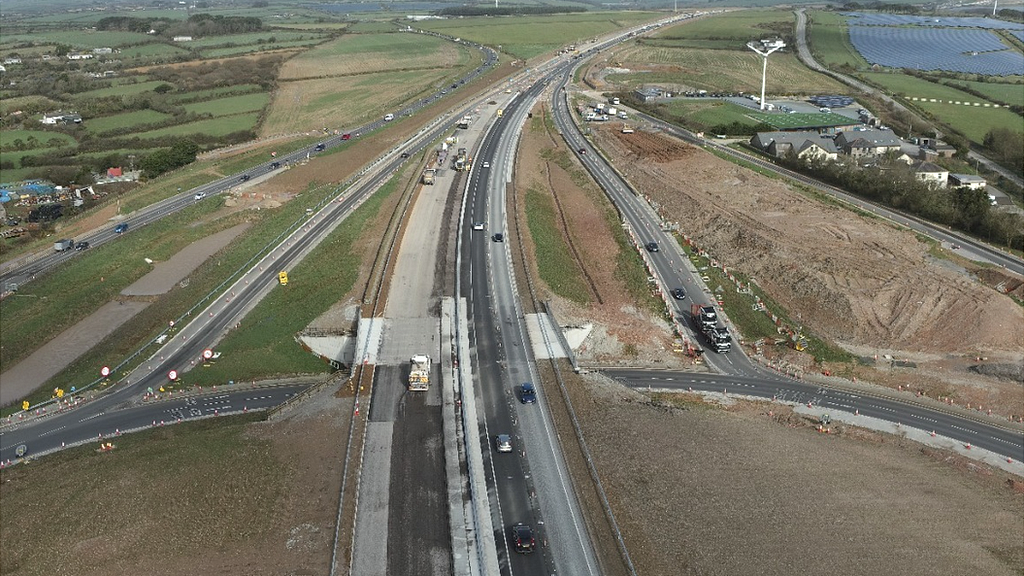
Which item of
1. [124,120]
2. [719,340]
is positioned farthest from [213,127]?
[719,340]

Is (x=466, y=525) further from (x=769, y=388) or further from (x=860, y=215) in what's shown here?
(x=860, y=215)

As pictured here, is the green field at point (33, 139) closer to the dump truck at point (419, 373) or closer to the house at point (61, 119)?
the house at point (61, 119)

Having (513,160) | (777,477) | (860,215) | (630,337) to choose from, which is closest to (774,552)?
(777,477)

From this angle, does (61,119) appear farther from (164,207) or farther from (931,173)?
(931,173)

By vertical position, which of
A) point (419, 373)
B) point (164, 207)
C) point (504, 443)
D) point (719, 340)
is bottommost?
point (719, 340)

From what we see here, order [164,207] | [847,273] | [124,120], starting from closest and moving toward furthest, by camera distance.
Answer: [847,273]
[164,207]
[124,120]

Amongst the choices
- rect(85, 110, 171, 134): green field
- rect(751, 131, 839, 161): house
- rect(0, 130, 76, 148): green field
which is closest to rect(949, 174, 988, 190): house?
rect(751, 131, 839, 161): house
